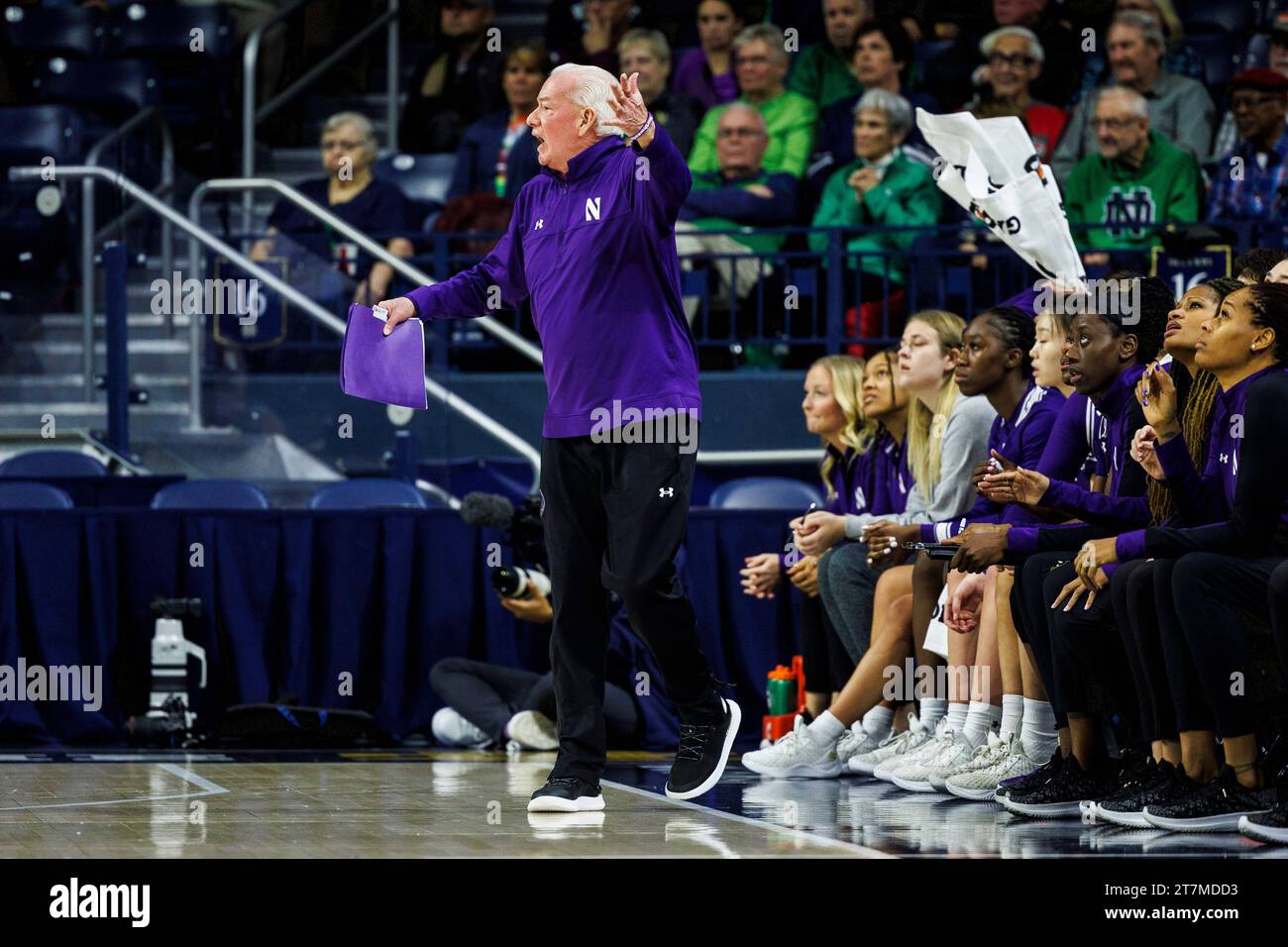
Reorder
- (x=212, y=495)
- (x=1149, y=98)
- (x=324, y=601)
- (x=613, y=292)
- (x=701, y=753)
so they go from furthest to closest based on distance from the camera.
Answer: (x=1149, y=98) → (x=212, y=495) → (x=324, y=601) → (x=701, y=753) → (x=613, y=292)

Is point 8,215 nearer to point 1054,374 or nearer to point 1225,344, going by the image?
point 1054,374

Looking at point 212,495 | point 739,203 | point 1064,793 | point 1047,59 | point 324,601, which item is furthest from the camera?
point 1047,59

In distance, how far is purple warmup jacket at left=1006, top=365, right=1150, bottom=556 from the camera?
5.17m

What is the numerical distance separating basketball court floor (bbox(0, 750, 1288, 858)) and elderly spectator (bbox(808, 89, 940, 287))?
3.95 m

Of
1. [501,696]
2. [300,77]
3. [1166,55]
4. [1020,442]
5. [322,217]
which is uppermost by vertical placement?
[300,77]

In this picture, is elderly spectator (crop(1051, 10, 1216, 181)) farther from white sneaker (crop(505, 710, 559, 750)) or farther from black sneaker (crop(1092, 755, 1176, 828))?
black sneaker (crop(1092, 755, 1176, 828))

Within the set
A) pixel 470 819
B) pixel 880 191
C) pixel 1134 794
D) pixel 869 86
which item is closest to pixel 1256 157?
pixel 880 191

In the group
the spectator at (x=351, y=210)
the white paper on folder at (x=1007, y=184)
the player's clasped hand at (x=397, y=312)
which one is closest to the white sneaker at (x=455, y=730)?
the spectator at (x=351, y=210)

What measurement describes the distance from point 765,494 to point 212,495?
7.77ft

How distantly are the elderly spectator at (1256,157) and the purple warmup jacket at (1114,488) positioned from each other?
4.21m

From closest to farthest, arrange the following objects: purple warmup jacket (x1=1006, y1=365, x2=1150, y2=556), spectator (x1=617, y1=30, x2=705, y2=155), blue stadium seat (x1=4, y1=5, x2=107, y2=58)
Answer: purple warmup jacket (x1=1006, y1=365, x2=1150, y2=556) < spectator (x1=617, y1=30, x2=705, y2=155) < blue stadium seat (x1=4, y1=5, x2=107, y2=58)

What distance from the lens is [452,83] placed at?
39.9 ft

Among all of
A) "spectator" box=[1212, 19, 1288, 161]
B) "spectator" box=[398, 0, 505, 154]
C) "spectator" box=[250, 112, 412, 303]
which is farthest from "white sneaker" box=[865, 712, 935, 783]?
"spectator" box=[398, 0, 505, 154]

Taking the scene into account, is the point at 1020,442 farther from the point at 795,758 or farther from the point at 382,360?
the point at 382,360
